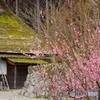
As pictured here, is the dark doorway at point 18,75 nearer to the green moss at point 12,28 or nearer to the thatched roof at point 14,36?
the thatched roof at point 14,36

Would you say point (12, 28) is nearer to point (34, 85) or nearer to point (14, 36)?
point (14, 36)

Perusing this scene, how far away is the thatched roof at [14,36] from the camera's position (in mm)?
24531

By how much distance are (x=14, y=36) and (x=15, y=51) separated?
214cm

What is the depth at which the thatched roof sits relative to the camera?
24.5 m

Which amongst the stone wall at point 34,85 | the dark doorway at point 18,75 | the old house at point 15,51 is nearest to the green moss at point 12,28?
the old house at point 15,51

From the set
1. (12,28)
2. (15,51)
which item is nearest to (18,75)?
(15,51)

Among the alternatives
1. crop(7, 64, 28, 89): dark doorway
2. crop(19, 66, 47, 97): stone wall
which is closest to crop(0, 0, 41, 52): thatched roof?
crop(7, 64, 28, 89): dark doorway

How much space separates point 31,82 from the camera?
1784 centimetres

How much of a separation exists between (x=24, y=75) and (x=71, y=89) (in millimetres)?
15200

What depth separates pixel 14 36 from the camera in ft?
85.0

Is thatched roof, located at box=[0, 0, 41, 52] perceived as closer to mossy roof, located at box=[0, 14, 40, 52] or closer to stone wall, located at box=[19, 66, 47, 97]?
mossy roof, located at box=[0, 14, 40, 52]

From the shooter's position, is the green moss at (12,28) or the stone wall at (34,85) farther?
the green moss at (12,28)

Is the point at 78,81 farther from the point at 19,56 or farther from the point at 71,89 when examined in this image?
the point at 19,56

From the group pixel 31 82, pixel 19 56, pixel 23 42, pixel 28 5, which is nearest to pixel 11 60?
pixel 19 56
